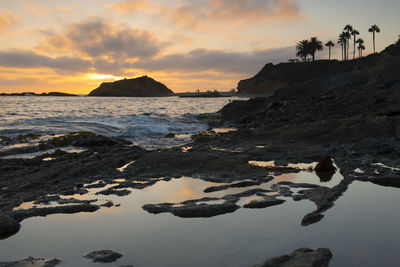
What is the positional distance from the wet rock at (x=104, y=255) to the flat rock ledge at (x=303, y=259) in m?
1.32

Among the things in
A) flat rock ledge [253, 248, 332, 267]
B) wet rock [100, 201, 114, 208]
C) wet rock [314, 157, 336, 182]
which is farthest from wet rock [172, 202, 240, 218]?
wet rock [314, 157, 336, 182]

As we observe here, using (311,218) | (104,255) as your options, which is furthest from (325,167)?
(104,255)

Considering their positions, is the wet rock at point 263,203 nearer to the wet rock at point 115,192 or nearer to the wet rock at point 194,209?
the wet rock at point 194,209

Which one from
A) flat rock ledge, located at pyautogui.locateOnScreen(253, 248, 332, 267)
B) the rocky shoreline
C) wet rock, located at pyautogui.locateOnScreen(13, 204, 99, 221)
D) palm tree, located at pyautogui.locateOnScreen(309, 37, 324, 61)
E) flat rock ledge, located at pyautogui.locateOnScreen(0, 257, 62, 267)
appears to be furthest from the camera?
palm tree, located at pyautogui.locateOnScreen(309, 37, 324, 61)

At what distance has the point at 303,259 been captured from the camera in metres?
2.85

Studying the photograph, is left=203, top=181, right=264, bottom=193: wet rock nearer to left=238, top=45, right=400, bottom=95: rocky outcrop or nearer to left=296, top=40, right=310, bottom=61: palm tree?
left=238, top=45, right=400, bottom=95: rocky outcrop

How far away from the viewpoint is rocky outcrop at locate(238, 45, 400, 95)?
22625mm

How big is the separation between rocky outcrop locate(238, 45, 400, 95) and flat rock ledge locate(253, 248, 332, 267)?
2095cm

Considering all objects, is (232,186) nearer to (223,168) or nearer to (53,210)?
(223,168)

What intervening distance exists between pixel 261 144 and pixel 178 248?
6882 millimetres

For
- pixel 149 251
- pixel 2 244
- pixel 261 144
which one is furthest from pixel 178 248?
pixel 261 144

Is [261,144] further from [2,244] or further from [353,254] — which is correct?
[2,244]

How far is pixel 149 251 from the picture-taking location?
317 centimetres

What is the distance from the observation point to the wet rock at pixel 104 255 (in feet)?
9.92
